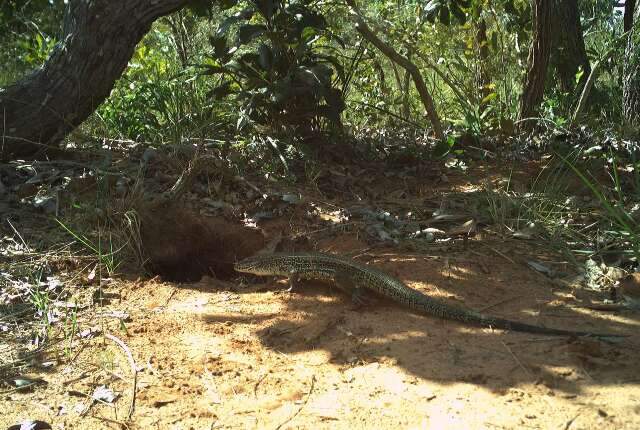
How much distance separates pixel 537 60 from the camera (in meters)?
6.82

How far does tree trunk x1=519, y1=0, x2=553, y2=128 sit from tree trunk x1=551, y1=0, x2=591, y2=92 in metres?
0.53

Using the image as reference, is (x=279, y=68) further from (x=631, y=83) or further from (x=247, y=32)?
(x=631, y=83)

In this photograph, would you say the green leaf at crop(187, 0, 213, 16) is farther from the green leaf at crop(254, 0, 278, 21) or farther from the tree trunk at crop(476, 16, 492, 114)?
the tree trunk at crop(476, 16, 492, 114)

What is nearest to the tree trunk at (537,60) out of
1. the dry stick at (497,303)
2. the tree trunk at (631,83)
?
the tree trunk at (631,83)

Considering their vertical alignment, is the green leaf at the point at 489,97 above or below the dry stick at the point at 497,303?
above

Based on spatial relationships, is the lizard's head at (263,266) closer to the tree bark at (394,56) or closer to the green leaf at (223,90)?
the green leaf at (223,90)

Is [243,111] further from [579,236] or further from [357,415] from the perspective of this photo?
[357,415]

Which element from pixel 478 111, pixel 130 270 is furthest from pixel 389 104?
pixel 130 270

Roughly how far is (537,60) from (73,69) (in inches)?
192

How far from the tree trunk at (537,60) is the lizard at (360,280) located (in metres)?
3.84

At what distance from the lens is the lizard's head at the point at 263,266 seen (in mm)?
4672

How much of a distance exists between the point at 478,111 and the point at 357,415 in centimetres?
567

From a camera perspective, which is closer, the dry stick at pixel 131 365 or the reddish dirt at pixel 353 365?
the reddish dirt at pixel 353 365

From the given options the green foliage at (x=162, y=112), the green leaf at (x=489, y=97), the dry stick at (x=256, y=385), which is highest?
the green leaf at (x=489, y=97)
